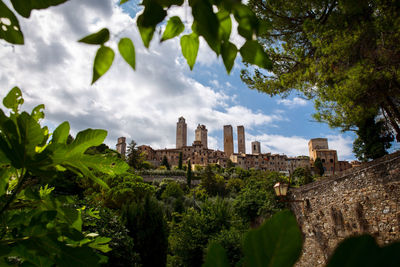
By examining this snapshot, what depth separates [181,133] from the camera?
3147 inches

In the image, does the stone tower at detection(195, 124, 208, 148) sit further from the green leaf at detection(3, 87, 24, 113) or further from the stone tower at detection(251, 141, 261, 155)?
the green leaf at detection(3, 87, 24, 113)

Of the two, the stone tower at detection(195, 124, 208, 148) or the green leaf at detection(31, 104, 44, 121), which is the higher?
the stone tower at detection(195, 124, 208, 148)

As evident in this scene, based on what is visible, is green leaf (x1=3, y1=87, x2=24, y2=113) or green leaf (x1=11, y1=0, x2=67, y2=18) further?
green leaf (x1=3, y1=87, x2=24, y2=113)

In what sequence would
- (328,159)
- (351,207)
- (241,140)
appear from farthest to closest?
(241,140) → (328,159) → (351,207)

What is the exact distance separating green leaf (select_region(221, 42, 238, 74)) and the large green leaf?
544 mm

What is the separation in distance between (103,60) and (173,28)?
10.2 inches

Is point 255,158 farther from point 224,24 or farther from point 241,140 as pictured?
point 224,24

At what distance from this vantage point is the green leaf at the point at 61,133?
0.76 m

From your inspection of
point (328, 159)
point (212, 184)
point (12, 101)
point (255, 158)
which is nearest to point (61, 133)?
point (12, 101)

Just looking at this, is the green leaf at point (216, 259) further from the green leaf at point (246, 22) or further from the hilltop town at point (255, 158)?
the hilltop town at point (255, 158)

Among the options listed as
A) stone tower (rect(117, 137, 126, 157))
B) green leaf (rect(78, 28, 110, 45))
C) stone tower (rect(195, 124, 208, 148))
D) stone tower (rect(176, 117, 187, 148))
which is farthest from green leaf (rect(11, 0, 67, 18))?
stone tower (rect(176, 117, 187, 148))

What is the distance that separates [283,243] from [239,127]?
274 feet

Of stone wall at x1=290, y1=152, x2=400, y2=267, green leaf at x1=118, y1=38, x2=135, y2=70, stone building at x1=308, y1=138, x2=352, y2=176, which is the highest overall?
stone building at x1=308, y1=138, x2=352, y2=176

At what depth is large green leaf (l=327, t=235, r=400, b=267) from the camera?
0.23 meters
